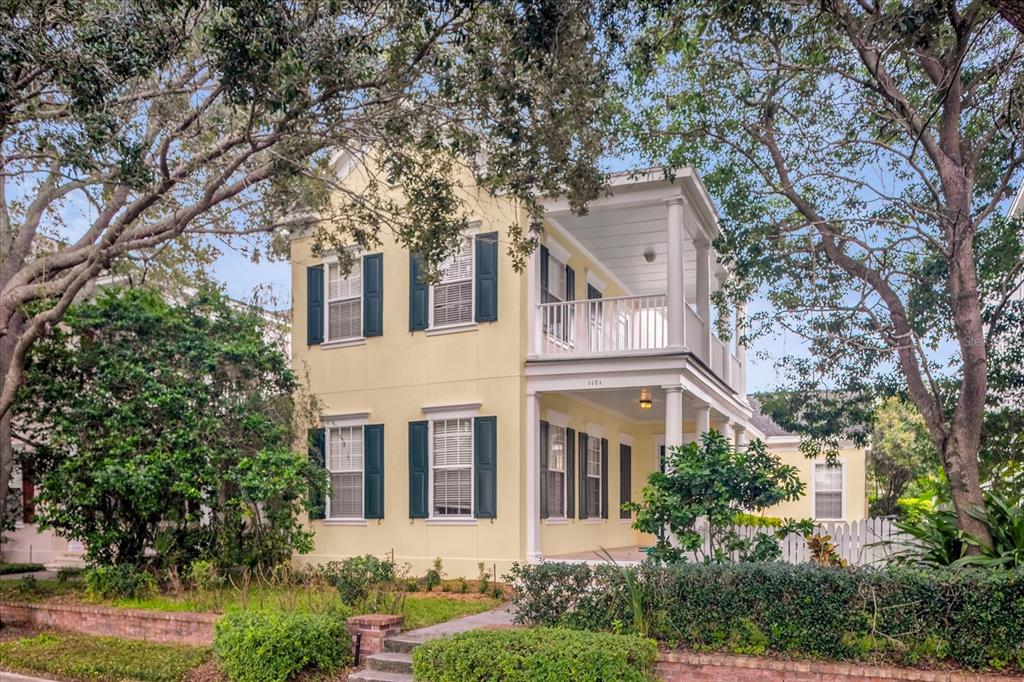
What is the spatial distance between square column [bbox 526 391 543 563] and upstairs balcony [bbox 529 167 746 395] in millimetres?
867

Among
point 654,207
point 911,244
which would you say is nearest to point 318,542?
point 654,207

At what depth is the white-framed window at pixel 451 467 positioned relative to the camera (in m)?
14.7

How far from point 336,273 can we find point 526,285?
396 centimetres

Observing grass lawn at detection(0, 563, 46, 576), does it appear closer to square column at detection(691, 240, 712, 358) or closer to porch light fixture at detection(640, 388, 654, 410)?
porch light fixture at detection(640, 388, 654, 410)

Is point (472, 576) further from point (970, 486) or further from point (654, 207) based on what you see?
point (970, 486)

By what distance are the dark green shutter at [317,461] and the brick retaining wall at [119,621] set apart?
3225 mm

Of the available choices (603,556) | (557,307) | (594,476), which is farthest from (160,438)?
(594,476)

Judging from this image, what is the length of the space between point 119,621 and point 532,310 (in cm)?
755

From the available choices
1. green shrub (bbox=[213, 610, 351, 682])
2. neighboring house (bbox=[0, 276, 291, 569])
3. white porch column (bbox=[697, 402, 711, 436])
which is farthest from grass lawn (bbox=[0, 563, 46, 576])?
white porch column (bbox=[697, 402, 711, 436])

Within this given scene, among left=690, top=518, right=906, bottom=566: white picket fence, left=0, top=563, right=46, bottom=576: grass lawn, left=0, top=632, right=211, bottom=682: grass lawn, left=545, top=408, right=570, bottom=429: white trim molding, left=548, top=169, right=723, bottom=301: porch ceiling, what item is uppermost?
left=548, top=169, right=723, bottom=301: porch ceiling

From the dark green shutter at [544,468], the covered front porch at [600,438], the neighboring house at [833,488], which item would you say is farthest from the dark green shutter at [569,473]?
the neighboring house at [833,488]

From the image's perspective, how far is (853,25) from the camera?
941 cm

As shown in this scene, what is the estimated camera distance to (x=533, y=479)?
14.3 metres

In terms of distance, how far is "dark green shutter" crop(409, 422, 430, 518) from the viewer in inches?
591
